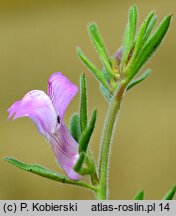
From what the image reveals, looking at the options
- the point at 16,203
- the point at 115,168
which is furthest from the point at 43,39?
the point at 16,203

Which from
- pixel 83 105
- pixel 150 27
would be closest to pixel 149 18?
pixel 150 27

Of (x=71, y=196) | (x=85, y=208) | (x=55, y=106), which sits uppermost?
(x=55, y=106)

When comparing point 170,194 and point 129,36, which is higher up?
point 129,36

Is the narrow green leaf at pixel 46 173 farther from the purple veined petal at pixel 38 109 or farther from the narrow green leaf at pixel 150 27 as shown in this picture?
the narrow green leaf at pixel 150 27

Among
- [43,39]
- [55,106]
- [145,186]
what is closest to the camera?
[55,106]

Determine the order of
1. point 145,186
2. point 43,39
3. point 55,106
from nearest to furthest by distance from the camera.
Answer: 1. point 55,106
2. point 145,186
3. point 43,39

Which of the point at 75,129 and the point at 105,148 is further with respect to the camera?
the point at 75,129

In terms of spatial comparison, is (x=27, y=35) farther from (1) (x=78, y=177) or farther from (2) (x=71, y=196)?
(1) (x=78, y=177)

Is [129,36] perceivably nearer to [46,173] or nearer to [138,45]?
[138,45]
